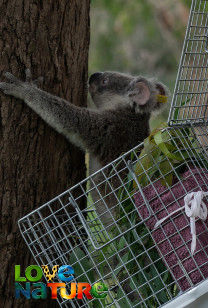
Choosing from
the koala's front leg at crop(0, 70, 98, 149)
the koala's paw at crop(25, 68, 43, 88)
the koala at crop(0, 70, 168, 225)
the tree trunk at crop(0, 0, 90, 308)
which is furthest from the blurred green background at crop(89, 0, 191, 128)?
the koala's paw at crop(25, 68, 43, 88)

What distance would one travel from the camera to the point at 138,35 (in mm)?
7965

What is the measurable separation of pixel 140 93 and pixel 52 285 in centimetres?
123

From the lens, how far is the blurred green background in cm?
666

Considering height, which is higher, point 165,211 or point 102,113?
point 102,113

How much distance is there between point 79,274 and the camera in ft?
6.76

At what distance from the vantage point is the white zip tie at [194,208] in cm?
175

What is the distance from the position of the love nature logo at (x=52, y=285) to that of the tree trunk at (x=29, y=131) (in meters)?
0.05

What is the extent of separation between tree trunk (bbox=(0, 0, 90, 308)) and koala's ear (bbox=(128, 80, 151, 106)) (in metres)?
0.47

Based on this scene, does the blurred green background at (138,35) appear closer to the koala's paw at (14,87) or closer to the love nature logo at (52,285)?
the koala's paw at (14,87)

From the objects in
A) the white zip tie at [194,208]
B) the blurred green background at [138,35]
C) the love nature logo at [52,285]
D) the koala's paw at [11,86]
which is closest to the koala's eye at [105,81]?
the koala's paw at [11,86]

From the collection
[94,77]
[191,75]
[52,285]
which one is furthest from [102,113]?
[52,285]

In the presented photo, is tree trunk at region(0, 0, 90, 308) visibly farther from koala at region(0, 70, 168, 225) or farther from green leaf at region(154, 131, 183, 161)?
green leaf at region(154, 131, 183, 161)

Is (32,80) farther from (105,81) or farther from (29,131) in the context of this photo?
(105,81)

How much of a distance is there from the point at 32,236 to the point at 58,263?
0.16 meters
